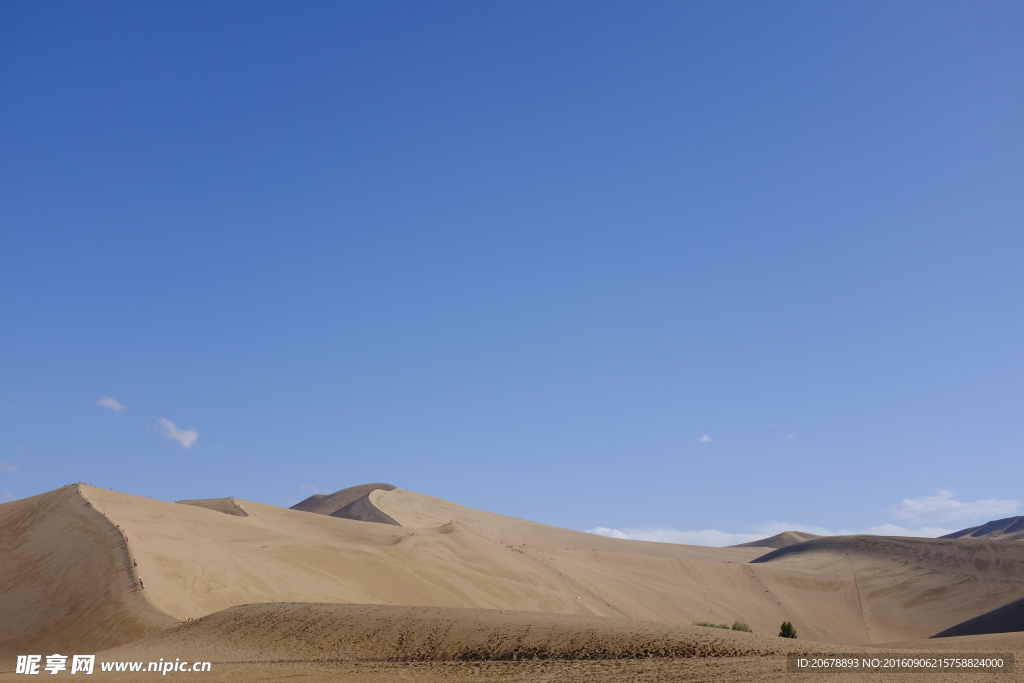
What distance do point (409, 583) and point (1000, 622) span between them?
2827 centimetres

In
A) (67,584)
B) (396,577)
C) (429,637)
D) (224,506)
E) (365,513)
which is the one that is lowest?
(429,637)

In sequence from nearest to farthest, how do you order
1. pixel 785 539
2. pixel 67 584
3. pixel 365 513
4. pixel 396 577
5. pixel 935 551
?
pixel 67 584 < pixel 396 577 < pixel 935 551 < pixel 365 513 < pixel 785 539

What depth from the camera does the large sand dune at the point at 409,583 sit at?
66.7ft

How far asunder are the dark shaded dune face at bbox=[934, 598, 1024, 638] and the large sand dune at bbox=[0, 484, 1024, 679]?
20.8ft

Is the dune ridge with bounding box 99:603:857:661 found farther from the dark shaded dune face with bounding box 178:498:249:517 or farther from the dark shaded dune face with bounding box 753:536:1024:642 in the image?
the dark shaded dune face with bounding box 753:536:1024:642

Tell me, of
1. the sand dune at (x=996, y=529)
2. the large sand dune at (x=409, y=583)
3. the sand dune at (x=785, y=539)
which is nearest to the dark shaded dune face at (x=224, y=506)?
the large sand dune at (x=409, y=583)

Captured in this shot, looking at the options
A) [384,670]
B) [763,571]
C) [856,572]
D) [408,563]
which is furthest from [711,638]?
[856,572]

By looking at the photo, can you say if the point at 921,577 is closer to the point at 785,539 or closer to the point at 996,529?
the point at 785,539

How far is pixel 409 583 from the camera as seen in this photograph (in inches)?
1296

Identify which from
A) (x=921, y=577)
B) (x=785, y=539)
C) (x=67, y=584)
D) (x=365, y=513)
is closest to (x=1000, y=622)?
(x=921, y=577)

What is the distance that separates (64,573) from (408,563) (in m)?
14.1

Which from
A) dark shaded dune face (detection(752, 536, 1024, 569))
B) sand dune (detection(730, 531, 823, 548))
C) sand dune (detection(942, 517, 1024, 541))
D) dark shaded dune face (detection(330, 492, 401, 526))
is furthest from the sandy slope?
sand dune (detection(942, 517, 1024, 541))

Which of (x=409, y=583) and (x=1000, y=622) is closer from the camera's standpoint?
(x=409, y=583)

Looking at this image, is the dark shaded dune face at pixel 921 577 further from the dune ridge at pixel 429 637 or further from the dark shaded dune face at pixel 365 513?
the dune ridge at pixel 429 637
